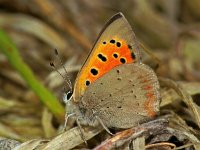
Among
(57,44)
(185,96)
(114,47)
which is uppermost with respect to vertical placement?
(57,44)

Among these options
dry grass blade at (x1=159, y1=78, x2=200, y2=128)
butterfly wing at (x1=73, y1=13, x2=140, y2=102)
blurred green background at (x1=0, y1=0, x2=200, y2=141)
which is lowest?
dry grass blade at (x1=159, y1=78, x2=200, y2=128)

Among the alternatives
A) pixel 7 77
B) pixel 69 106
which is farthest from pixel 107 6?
pixel 69 106

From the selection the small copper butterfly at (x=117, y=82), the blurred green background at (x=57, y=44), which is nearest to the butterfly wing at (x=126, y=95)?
the small copper butterfly at (x=117, y=82)

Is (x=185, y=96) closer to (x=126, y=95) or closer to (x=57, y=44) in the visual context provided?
(x=126, y=95)

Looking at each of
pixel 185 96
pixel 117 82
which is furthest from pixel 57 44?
pixel 185 96

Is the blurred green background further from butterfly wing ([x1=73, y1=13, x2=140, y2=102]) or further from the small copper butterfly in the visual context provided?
butterfly wing ([x1=73, y1=13, x2=140, y2=102])

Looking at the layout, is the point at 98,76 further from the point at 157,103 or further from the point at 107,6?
the point at 107,6

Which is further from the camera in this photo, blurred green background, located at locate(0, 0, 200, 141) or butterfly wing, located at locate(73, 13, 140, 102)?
blurred green background, located at locate(0, 0, 200, 141)

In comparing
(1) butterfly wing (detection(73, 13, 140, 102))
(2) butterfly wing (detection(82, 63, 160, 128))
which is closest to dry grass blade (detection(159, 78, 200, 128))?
(2) butterfly wing (detection(82, 63, 160, 128))
